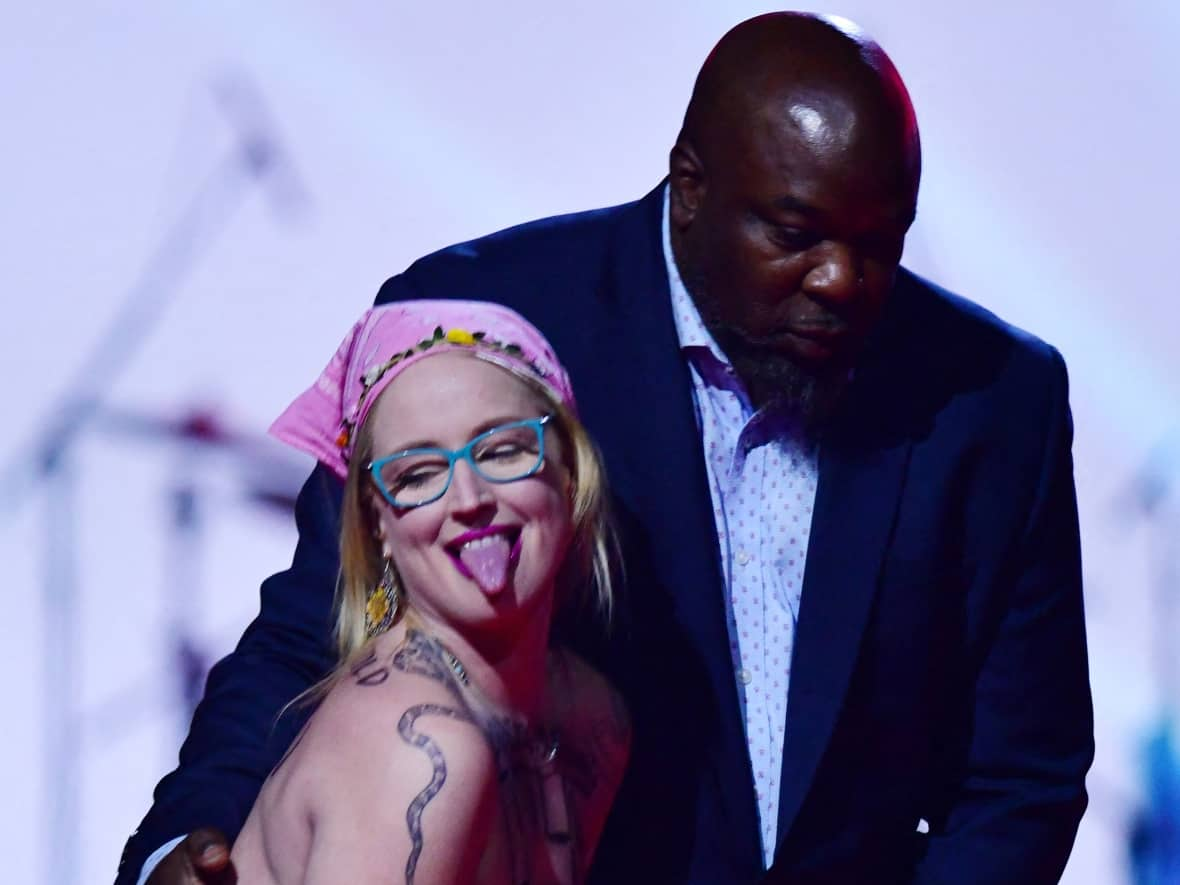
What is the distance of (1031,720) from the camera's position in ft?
6.25

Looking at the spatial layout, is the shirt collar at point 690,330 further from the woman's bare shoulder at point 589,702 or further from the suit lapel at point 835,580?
the woman's bare shoulder at point 589,702

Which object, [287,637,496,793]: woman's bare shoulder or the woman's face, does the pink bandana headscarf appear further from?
[287,637,496,793]: woman's bare shoulder

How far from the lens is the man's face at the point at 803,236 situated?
168 centimetres

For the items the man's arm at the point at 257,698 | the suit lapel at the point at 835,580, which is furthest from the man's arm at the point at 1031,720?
the man's arm at the point at 257,698

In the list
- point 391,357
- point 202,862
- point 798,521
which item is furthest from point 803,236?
point 202,862

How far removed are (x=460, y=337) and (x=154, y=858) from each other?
1.69 ft

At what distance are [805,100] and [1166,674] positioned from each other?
119 cm

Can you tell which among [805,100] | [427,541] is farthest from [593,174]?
[427,541]

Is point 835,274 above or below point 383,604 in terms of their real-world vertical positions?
above

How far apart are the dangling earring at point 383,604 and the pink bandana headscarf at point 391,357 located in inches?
3.7

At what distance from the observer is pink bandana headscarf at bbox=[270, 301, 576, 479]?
1492 mm

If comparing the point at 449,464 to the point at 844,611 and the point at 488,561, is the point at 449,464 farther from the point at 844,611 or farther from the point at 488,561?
the point at 844,611

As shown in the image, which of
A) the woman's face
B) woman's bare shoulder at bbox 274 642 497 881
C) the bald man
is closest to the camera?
woman's bare shoulder at bbox 274 642 497 881

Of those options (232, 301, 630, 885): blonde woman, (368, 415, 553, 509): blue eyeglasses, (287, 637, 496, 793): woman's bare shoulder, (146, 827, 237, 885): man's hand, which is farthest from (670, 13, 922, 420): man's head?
(146, 827, 237, 885): man's hand
